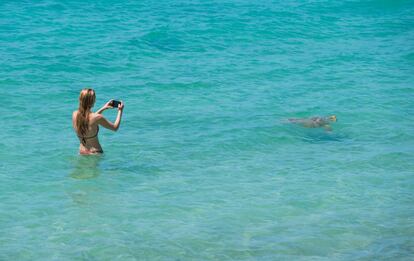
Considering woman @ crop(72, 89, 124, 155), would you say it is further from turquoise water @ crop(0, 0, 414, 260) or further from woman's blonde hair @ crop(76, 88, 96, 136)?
turquoise water @ crop(0, 0, 414, 260)

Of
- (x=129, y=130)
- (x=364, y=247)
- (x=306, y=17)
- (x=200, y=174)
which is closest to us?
(x=364, y=247)

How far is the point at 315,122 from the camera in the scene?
14.4 metres

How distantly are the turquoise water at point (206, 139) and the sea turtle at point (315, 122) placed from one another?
0.22 m

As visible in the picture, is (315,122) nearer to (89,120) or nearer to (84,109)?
(89,120)

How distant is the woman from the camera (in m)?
11.1

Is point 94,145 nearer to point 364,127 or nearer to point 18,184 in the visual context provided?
point 18,184

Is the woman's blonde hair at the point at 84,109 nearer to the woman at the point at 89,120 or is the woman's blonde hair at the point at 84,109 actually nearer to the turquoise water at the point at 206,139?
the woman at the point at 89,120

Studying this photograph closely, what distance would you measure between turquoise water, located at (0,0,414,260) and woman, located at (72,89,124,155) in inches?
14.0

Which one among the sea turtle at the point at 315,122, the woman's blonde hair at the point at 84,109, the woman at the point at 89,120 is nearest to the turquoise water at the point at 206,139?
the sea turtle at the point at 315,122

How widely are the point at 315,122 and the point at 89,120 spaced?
4812 mm

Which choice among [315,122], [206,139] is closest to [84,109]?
[206,139]

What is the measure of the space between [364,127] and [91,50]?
28.0 ft

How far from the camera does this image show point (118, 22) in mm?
23797

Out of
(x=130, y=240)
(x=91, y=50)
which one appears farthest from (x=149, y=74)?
(x=130, y=240)
